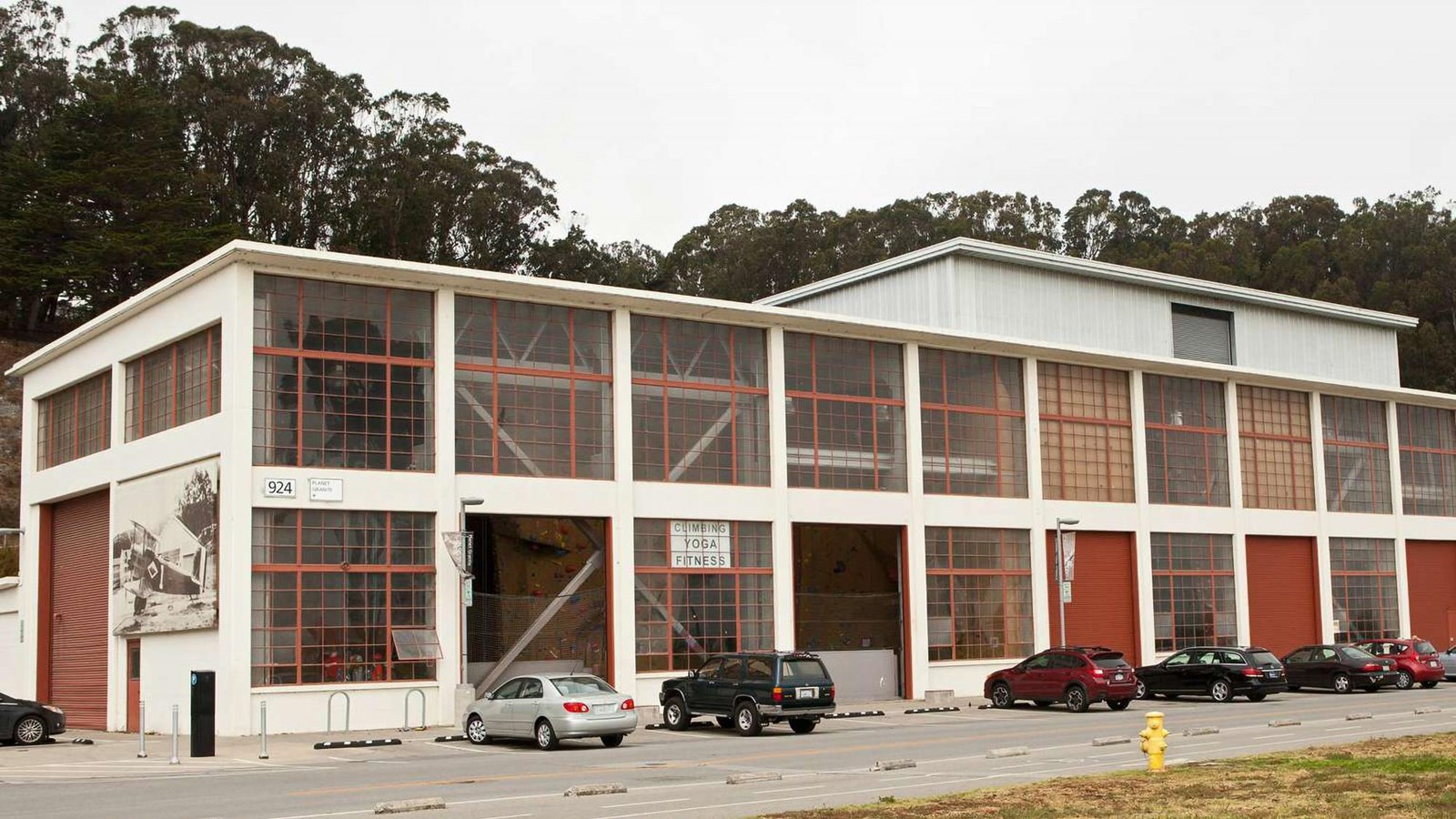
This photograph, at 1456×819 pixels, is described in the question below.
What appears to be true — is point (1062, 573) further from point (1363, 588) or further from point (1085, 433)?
point (1363, 588)

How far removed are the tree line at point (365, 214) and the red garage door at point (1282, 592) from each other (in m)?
47.8

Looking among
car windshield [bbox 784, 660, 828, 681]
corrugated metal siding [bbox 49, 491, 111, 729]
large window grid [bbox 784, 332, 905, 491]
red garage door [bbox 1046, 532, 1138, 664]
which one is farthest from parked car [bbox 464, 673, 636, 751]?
red garage door [bbox 1046, 532, 1138, 664]

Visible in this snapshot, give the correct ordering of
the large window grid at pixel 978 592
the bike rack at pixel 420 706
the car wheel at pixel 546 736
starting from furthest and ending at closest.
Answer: the large window grid at pixel 978 592, the bike rack at pixel 420 706, the car wheel at pixel 546 736

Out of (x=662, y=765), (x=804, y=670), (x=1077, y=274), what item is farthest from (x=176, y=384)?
(x=1077, y=274)

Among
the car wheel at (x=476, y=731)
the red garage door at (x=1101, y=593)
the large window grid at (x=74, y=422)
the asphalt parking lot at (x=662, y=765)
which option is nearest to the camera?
the asphalt parking lot at (x=662, y=765)

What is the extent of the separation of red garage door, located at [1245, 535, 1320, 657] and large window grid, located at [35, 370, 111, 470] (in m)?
36.0

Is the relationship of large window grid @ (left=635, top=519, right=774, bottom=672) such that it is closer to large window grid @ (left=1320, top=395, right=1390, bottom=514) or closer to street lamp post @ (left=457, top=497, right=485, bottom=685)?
street lamp post @ (left=457, top=497, right=485, bottom=685)

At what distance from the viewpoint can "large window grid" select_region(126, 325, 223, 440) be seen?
3391 centimetres

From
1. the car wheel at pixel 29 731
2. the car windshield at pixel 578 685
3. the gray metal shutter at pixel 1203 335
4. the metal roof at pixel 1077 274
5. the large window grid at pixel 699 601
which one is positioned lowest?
the car wheel at pixel 29 731

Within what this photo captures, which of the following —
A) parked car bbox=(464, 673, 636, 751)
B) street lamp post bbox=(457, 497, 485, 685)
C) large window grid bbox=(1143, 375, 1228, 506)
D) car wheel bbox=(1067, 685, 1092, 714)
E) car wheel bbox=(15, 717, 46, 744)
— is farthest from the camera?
large window grid bbox=(1143, 375, 1228, 506)

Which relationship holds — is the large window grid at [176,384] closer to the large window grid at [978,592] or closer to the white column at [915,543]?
the white column at [915,543]

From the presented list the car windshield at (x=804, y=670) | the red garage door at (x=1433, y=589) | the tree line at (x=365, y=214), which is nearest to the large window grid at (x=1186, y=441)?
the red garage door at (x=1433, y=589)

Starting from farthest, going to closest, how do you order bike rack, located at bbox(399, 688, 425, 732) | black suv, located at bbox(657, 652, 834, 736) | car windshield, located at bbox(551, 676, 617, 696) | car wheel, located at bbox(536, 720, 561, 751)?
bike rack, located at bbox(399, 688, 425, 732)
black suv, located at bbox(657, 652, 834, 736)
car windshield, located at bbox(551, 676, 617, 696)
car wheel, located at bbox(536, 720, 561, 751)

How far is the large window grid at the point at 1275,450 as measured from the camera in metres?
52.2
